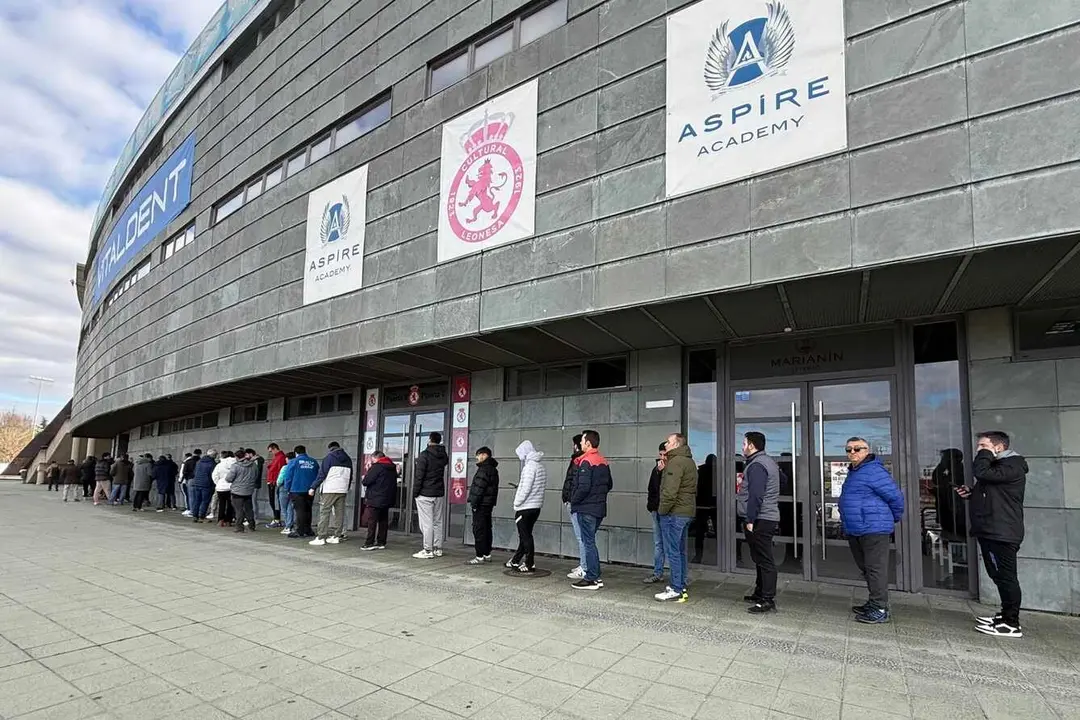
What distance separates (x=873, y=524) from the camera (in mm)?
5875

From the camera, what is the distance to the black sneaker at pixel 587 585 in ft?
24.2

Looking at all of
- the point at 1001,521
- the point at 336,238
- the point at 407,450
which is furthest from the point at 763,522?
the point at 336,238

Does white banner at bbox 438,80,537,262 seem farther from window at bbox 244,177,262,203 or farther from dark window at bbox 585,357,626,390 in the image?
window at bbox 244,177,262,203

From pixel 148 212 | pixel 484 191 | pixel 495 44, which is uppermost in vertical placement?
pixel 148 212

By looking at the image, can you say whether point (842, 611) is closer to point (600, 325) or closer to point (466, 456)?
point (600, 325)

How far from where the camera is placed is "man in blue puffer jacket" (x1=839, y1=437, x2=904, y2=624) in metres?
5.82

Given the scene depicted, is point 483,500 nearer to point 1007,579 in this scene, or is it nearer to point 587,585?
point 587,585

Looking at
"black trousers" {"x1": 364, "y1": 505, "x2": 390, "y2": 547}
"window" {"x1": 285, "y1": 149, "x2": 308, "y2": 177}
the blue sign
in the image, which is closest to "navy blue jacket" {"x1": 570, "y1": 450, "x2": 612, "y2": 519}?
"black trousers" {"x1": 364, "y1": 505, "x2": 390, "y2": 547}

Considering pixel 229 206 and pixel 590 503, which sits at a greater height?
pixel 229 206

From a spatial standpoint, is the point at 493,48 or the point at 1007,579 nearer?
the point at 1007,579

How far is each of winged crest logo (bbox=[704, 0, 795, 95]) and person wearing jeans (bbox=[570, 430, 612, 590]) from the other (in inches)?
178

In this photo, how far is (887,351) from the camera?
750 cm

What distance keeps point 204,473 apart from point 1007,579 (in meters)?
15.7

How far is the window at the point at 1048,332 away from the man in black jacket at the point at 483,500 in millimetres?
6428
